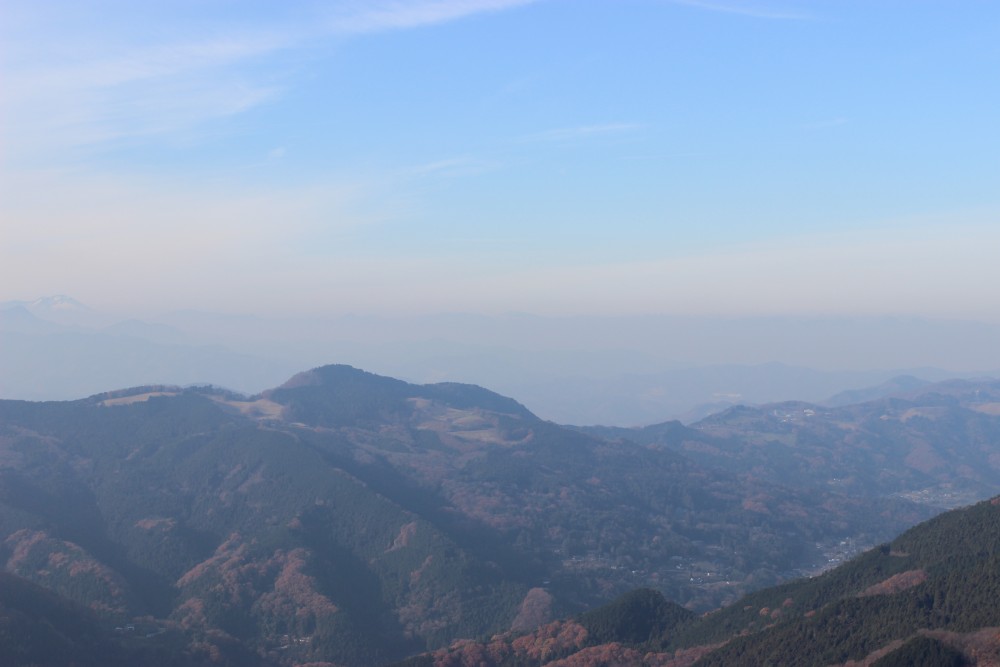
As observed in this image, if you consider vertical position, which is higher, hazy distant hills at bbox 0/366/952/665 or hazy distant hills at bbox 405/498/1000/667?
hazy distant hills at bbox 405/498/1000/667

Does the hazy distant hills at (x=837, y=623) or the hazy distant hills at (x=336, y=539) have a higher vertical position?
the hazy distant hills at (x=837, y=623)

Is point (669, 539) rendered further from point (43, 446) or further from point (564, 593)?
point (43, 446)

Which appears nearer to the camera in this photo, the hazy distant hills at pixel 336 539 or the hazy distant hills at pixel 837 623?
the hazy distant hills at pixel 837 623

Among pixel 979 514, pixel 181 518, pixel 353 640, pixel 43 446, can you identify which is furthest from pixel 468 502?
pixel 979 514

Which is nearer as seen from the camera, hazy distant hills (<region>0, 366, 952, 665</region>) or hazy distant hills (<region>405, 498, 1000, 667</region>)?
hazy distant hills (<region>405, 498, 1000, 667</region>)
